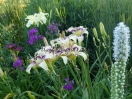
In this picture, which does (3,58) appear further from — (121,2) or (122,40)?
(122,40)

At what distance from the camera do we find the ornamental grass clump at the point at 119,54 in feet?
4.52

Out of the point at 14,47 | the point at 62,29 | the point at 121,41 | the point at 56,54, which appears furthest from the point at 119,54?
the point at 62,29

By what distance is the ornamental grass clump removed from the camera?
1.38 m

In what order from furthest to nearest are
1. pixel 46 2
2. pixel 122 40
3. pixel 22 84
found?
pixel 46 2 → pixel 22 84 → pixel 122 40

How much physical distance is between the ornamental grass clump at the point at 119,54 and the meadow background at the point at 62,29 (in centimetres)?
62

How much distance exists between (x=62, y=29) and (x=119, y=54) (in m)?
2.56

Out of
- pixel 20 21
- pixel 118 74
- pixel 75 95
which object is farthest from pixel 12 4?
pixel 118 74

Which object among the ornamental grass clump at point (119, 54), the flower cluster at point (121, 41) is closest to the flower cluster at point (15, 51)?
the ornamental grass clump at point (119, 54)

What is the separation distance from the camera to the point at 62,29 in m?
3.93

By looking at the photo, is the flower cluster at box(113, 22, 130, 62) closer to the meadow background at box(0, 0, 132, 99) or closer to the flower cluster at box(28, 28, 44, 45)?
the meadow background at box(0, 0, 132, 99)

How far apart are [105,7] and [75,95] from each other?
1.42 metres

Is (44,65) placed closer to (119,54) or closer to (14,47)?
(119,54)

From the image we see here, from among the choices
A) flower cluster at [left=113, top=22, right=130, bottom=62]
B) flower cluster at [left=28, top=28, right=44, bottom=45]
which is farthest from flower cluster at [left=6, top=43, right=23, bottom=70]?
flower cluster at [left=113, top=22, right=130, bottom=62]

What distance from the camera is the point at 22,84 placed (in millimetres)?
3018
